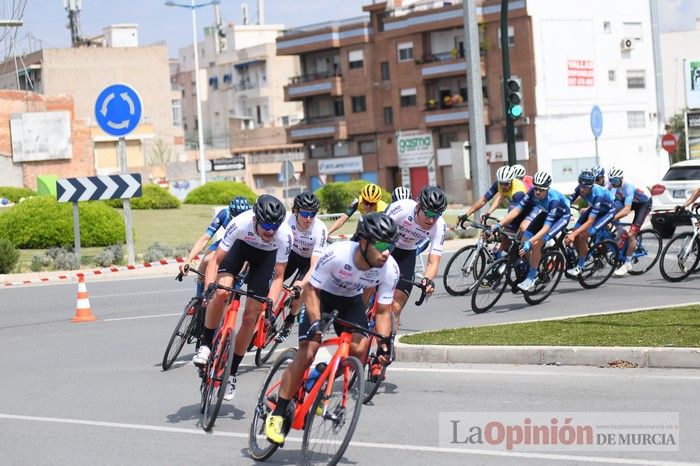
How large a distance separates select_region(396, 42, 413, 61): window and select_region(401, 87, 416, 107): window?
6.58 feet

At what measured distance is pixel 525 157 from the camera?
72.0 m

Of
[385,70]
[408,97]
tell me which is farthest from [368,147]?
[408,97]

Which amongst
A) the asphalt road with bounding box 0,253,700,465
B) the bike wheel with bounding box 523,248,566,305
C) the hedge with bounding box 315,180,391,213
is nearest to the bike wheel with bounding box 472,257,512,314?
the asphalt road with bounding box 0,253,700,465

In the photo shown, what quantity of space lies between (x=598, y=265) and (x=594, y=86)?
5777 centimetres

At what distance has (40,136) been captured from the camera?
3157 inches

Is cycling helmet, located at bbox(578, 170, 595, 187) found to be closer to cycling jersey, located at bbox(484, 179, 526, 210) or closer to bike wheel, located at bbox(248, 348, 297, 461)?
cycling jersey, located at bbox(484, 179, 526, 210)

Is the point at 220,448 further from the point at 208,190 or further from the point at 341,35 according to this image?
the point at 341,35

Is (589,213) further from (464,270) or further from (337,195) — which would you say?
(337,195)

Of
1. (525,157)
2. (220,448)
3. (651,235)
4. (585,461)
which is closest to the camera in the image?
(585,461)

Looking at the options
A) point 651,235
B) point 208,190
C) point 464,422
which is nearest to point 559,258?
point 651,235

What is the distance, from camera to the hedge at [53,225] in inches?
1336

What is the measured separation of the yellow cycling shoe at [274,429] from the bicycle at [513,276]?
852cm

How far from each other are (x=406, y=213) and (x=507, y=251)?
Answer: 204 inches

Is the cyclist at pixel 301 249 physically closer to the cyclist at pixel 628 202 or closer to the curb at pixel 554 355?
the curb at pixel 554 355
